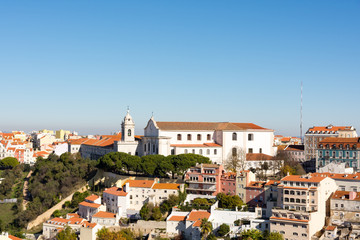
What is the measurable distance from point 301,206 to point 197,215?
8928mm

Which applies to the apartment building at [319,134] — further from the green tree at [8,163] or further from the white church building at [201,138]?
the green tree at [8,163]

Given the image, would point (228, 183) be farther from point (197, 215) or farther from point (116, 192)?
point (116, 192)

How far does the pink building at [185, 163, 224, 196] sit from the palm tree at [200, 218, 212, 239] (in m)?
6.32

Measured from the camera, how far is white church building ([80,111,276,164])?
59.8 m

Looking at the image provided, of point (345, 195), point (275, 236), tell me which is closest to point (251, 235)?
point (275, 236)

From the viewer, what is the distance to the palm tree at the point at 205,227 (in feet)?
128

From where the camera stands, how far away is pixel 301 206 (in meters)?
38.8

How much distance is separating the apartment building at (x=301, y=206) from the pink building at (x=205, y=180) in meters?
7.52

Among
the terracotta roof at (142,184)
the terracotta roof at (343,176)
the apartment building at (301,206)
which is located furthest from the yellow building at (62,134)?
the apartment building at (301,206)

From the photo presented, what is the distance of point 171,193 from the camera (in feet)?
150

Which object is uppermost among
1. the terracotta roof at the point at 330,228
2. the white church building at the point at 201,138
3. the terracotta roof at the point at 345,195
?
the white church building at the point at 201,138

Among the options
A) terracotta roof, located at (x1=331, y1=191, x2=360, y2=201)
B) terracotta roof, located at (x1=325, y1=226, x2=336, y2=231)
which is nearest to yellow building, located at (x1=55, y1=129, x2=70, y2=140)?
terracotta roof, located at (x1=331, y1=191, x2=360, y2=201)

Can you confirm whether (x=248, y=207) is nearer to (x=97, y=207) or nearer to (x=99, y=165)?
(x=97, y=207)

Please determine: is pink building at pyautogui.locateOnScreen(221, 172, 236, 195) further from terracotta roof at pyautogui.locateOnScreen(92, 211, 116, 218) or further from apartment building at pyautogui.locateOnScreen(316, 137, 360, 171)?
apartment building at pyautogui.locateOnScreen(316, 137, 360, 171)
